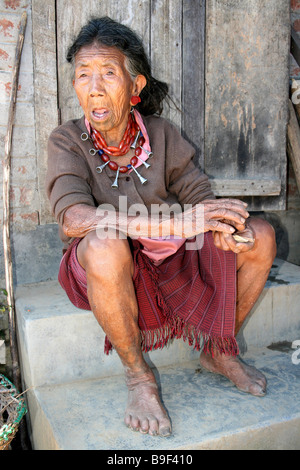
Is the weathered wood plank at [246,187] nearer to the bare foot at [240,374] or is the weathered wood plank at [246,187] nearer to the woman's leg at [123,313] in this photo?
the bare foot at [240,374]

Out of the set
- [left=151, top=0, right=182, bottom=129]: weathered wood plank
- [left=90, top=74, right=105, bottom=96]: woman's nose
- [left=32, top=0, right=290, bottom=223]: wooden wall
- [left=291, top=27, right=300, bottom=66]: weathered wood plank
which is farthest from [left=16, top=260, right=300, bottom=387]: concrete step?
[left=291, top=27, right=300, bottom=66]: weathered wood plank

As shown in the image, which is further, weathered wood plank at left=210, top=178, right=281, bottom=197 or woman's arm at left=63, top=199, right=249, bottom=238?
weathered wood plank at left=210, top=178, right=281, bottom=197

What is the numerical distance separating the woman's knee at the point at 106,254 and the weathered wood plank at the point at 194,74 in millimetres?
1499

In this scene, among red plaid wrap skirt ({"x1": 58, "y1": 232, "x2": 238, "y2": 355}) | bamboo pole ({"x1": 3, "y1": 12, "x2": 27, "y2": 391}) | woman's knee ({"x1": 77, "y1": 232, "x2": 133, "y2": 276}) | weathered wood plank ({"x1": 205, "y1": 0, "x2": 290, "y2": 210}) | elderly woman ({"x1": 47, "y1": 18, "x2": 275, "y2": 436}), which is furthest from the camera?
weathered wood plank ({"x1": 205, "y1": 0, "x2": 290, "y2": 210})

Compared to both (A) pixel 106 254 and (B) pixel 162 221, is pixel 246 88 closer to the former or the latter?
(B) pixel 162 221

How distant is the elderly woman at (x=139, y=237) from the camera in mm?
1859

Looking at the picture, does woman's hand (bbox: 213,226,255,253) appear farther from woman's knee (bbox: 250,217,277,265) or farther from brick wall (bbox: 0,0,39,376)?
brick wall (bbox: 0,0,39,376)

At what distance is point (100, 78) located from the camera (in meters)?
2.07

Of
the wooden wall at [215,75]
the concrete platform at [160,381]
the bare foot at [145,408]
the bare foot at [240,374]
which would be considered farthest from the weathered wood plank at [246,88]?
the bare foot at [145,408]

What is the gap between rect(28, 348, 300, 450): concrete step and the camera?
5.86 ft

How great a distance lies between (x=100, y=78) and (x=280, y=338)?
1.82m

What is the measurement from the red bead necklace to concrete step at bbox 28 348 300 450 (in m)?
1.01
